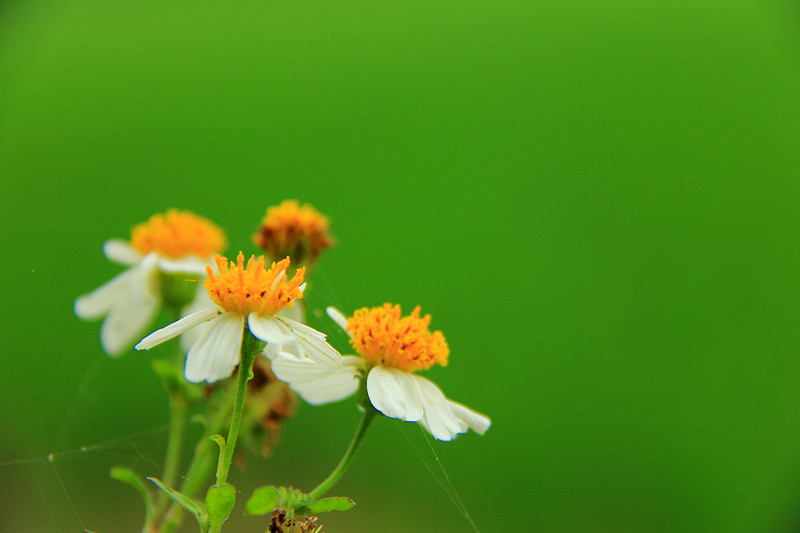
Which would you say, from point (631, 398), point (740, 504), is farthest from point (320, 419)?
point (740, 504)

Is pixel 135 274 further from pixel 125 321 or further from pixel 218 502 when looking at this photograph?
pixel 218 502

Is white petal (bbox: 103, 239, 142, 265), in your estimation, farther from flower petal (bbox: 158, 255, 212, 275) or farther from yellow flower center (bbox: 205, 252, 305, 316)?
yellow flower center (bbox: 205, 252, 305, 316)

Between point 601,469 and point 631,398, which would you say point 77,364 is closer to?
point 601,469

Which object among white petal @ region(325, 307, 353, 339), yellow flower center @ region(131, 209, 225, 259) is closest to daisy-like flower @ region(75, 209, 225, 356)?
yellow flower center @ region(131, 209, 225, 259)

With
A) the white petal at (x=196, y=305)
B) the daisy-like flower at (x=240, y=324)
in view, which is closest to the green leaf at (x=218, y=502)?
the daisy-like flower at (x=240, y=324)

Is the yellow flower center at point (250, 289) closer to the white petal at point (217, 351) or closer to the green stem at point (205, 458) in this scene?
the white petal at point (217, 351)

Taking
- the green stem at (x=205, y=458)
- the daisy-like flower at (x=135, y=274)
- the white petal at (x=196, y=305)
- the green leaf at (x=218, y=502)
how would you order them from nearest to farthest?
the green leaf at (x=218, y=502)
the green stem at (x=205, y=458)
the white petal at (x=196, y=305)
the daisy-like flower at (x=135, y=274)

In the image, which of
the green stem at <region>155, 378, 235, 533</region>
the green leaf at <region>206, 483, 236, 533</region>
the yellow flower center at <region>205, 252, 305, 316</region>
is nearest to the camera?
the green leaf at <region>206, 483, 236, 533</region>
